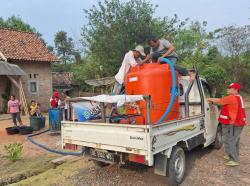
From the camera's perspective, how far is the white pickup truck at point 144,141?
4.40m

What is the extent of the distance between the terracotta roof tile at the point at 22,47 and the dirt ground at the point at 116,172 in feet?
52.7

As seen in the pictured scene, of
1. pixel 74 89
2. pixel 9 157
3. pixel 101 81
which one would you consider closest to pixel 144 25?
pixel 101 81

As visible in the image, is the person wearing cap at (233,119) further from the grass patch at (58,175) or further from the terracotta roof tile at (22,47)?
the terracotta roof tile at (22,47)

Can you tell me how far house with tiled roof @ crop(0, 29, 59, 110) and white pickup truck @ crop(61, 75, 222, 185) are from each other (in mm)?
17853

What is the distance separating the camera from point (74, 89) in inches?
1415

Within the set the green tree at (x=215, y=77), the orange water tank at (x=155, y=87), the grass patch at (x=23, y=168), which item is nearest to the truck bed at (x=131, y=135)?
the orange water tank at (x=155, y=87)

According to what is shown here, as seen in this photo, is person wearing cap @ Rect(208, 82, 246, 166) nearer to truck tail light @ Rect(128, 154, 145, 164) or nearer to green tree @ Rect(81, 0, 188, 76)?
truck tail light @ Rect(128, 154, 145, 164)

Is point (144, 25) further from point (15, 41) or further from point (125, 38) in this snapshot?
point (15, 41)

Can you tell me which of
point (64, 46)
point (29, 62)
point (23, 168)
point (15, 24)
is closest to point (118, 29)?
point (29, 62)

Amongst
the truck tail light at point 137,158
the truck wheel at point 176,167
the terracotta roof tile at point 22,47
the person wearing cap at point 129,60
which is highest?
the terracotta roof tile at point 22,47

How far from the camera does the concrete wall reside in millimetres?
22922

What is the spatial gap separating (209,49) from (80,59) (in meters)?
24.9

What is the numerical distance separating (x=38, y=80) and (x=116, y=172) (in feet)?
63.5

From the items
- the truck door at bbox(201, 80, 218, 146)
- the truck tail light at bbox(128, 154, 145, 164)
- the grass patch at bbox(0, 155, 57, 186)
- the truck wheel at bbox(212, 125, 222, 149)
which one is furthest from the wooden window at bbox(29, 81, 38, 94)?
the truck tail light at bbox(128, 154, 145, 164)
